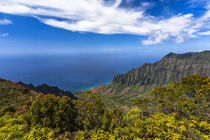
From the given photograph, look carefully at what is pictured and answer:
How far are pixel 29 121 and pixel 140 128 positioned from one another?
10.2 metres

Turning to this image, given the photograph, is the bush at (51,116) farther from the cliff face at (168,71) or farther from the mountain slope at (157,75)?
the cliff face at (168,71)

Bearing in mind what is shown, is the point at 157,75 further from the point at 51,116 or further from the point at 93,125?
the point at 51,116

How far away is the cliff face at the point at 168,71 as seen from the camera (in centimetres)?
16850

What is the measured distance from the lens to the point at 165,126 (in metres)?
8.34

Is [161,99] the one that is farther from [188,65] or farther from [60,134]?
[188,65]

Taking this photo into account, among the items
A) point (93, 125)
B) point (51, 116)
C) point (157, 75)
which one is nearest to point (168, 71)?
point (157, 75)

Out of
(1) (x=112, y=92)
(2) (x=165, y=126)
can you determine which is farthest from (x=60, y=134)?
(1) (x=112, y=92)

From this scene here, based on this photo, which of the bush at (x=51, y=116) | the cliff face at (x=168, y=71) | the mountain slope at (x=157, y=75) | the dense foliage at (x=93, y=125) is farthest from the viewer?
the cliff face at (x=168, y=71)

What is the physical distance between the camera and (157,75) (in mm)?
183625

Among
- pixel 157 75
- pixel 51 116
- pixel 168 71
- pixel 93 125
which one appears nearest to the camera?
pixel 93 125

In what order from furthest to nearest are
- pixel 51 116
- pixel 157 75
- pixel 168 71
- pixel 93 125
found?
pixel 157 75 < pixel 168 71 < pixel 51 116 < pixel 93 125

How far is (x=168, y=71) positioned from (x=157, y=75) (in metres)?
21.3

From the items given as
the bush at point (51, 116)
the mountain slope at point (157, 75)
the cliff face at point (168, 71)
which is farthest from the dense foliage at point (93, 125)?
the cliff face at point (168, 71)

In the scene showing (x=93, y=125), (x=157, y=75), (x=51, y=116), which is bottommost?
(x=157, y=75)
